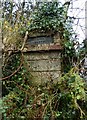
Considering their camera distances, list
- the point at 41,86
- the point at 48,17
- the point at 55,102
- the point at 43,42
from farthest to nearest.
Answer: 1. the point at 48,17
2. the point at 43,42
3. the point at 41,86
4. the point at 55,102

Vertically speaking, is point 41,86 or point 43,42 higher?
point 43,42

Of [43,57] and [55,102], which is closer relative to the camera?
[55,102]

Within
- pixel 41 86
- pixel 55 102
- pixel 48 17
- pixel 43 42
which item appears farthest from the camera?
A: pixel 48 17

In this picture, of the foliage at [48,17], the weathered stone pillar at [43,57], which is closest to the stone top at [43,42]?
the weathered stone pillar at [43,57]

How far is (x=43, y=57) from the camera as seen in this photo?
187 inches

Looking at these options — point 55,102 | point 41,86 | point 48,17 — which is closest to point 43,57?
point 41,86

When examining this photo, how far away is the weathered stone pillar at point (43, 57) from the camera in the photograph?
4.61 m

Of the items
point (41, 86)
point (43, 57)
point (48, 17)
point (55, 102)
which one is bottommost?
point (41, 86)

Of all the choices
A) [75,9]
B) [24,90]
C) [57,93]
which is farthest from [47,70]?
[75,9]

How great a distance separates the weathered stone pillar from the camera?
461cm

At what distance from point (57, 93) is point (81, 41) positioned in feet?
5.81

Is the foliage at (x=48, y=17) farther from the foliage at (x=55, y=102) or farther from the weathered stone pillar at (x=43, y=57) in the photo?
the foliage at (x=55, y=102)

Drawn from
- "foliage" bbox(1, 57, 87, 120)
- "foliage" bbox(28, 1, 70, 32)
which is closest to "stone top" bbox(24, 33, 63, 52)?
"foliage" bbox(28, 1, 70, 32)

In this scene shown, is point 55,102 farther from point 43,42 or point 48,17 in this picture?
point 48,17
